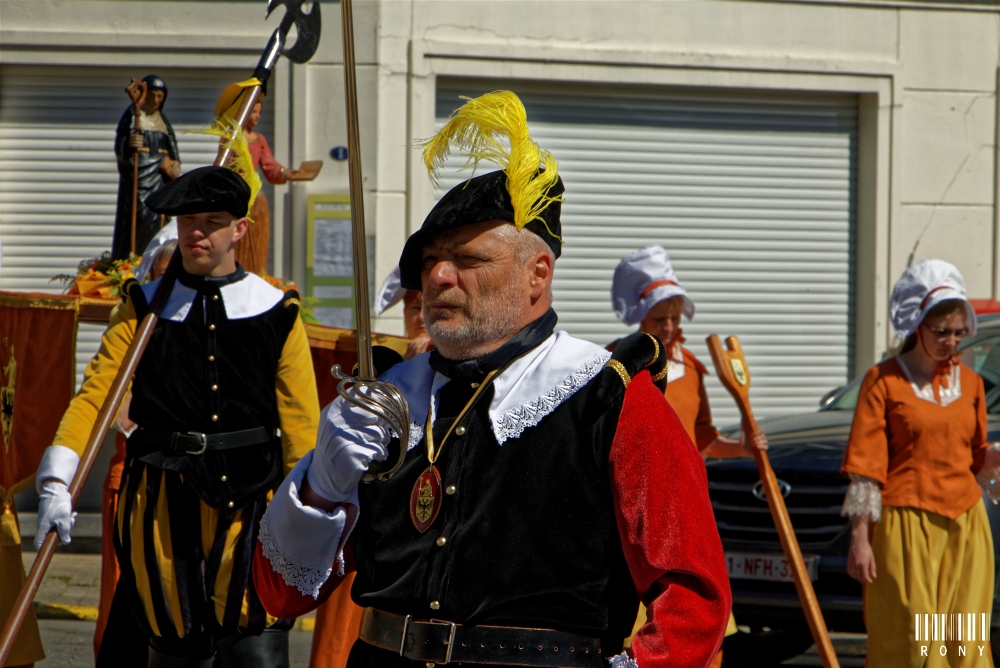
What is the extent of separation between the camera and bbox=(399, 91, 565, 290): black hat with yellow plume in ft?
8.13

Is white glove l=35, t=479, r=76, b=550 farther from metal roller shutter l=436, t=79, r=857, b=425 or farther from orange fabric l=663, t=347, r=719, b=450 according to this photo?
metal roller shutter l=436, t=79, r=857, b=425

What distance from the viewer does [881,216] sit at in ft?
37.2

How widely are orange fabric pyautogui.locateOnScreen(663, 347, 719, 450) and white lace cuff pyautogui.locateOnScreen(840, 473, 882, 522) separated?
0.85 m

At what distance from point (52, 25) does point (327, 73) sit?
230 cm

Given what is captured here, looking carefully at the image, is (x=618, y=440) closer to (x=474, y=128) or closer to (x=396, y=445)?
(x=396, y=445)

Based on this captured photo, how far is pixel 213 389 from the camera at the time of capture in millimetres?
4004

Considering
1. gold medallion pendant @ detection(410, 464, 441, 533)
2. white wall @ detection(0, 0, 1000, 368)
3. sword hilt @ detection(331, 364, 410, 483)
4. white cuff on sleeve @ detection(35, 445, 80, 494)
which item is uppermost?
white wall @ detection(0, 0, 1000, 368)

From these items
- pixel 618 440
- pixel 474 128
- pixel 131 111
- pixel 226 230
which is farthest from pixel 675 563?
pixel 131 111

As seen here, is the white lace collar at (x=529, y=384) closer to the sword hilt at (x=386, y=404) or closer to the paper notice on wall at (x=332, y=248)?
the sword hilt at (x=386, y=404)

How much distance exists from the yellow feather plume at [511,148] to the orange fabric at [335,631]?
2629 mm

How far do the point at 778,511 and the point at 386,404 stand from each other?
3.20m

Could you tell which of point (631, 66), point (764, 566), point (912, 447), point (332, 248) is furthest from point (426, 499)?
point (631, 66)

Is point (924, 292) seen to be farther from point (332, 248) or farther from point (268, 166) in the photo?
point (332, 248)

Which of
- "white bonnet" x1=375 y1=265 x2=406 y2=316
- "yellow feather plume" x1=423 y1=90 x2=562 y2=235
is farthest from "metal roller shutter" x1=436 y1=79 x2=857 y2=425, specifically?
"yellow feather plume" x1=423 y1=90 x2=562 y2=235
